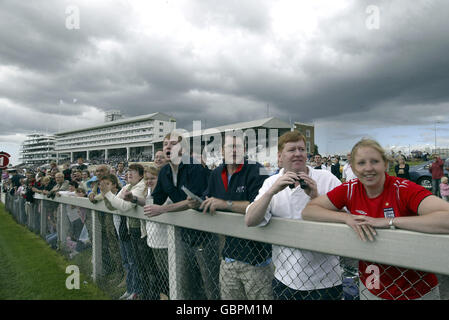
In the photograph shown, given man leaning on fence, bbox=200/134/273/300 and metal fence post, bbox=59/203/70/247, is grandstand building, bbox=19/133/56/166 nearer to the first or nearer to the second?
metal fence post, bbox=59/203/70/247

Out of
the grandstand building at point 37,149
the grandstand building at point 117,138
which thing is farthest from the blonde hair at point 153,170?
the grandstand building at point 37,149

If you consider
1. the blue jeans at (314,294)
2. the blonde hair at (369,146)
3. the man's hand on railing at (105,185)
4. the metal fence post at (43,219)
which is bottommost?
the metal fence post at (43,219)

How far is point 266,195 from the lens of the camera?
1.90 m

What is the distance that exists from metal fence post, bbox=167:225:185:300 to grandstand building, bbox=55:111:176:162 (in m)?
85.3

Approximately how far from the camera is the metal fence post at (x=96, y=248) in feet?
13.8

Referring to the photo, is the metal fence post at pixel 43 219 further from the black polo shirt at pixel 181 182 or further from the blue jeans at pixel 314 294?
the blue jeans at pixel 314 294

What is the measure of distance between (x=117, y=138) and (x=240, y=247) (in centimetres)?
11113

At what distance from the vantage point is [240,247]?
7.59 ft

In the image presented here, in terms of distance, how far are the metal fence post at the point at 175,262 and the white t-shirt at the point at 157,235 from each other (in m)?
0.29

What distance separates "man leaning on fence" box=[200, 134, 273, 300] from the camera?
2.23 m

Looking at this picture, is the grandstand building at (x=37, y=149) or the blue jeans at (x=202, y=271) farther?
the grandstand building at (x=37, y=149)

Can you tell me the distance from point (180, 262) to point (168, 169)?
39.8 inches
